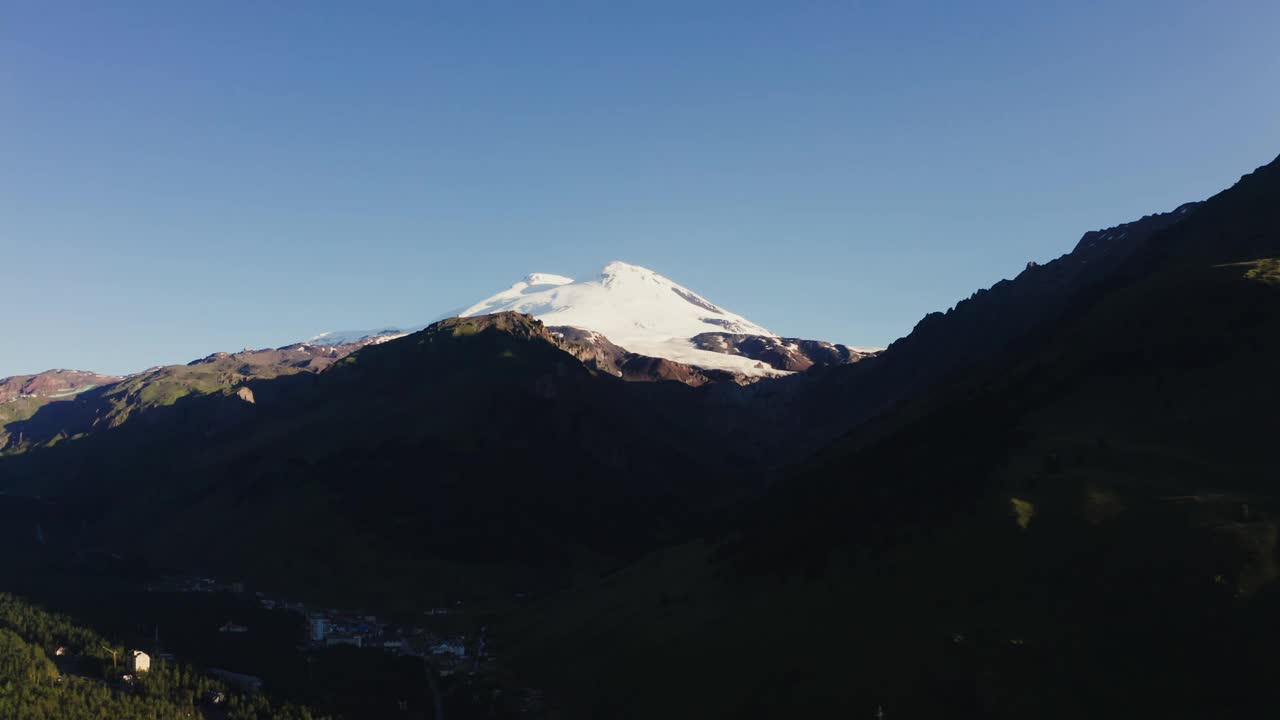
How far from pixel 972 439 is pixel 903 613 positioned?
71.5 metres

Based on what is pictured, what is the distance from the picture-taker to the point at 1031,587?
5266 inches

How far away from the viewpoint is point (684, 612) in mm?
185125

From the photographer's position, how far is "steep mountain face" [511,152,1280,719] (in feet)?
381

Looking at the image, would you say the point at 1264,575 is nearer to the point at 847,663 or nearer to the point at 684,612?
the point at 847,663

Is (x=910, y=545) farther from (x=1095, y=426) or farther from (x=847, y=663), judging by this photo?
(x=1095, y=426)

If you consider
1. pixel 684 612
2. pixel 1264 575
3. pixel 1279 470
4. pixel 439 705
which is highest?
pixel 1279 470

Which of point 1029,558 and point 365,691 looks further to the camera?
point 365,691

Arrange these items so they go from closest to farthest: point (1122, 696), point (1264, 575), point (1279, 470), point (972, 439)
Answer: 1. point (1122, 696)
2. point (1264, 575)
3. point (1279, 470)
4. point (972, 439)

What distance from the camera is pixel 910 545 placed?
157500 mm

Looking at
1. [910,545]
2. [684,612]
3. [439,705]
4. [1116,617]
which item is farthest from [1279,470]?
[439,705]

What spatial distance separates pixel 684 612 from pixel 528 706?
36.3 metres

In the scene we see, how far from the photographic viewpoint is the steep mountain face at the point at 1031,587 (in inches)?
4567

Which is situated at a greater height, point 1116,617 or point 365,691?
point 1116,617

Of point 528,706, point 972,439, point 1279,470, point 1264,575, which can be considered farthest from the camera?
point 972,439
